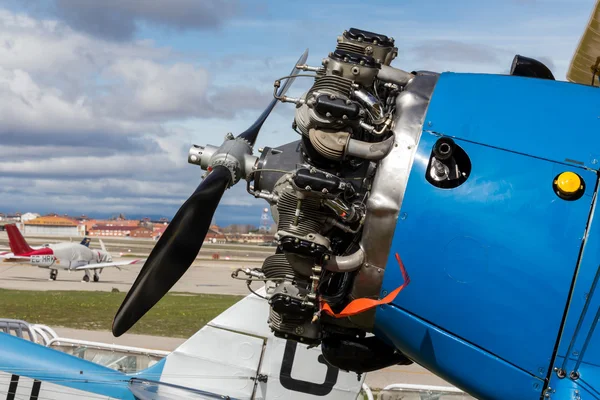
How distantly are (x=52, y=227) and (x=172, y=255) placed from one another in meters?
171

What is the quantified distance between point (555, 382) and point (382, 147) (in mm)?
1887

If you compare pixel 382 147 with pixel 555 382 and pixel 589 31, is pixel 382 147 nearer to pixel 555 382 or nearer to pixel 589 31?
pixel 555 382

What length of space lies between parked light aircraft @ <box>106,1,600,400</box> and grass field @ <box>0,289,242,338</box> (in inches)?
621

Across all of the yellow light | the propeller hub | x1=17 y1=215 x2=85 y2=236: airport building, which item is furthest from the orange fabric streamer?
x1=17 y1=215 x2=85 y2=236: airport building

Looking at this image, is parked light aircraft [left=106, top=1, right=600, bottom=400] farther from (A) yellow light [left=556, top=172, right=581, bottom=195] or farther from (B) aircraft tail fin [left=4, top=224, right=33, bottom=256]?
(B) aircraft tail fin [left=4, top=224, right=33, bottom=256]

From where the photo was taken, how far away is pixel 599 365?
4480 mm

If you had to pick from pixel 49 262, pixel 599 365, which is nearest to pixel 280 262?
pixel 599 365

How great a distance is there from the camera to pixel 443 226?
4598 millimetres

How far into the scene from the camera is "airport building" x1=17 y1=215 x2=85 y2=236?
6339 inches

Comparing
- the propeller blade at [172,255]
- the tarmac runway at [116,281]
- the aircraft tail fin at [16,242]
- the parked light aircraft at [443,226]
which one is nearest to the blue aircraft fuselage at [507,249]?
the parked light aircraft at [443,226]

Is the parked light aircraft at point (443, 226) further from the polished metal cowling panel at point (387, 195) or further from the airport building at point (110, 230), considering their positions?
the airport building at point (110, 230)

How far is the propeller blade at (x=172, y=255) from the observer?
518 cm

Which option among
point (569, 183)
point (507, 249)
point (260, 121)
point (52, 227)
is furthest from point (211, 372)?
point (52, 227)

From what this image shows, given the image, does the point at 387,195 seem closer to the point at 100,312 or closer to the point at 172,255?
the point at 172,255
